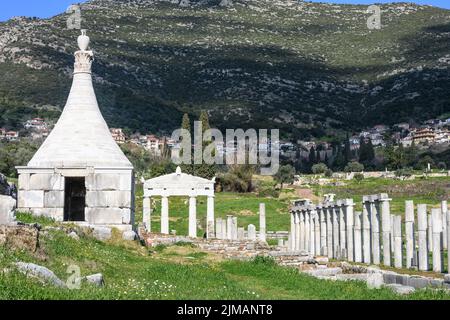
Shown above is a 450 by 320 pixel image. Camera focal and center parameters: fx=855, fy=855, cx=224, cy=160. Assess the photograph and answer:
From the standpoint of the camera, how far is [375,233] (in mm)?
29156

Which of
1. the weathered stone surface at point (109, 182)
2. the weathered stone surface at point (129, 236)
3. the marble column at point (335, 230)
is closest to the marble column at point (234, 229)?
the marble column at point (335, 230)

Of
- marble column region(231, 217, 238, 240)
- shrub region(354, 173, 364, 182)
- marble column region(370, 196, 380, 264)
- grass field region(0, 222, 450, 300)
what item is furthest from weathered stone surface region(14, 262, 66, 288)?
shrub region(354, 173, 364, 182)

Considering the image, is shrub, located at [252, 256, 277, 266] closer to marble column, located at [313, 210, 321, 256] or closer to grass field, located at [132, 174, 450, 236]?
marble column, located at [313, 210, 321, 256]

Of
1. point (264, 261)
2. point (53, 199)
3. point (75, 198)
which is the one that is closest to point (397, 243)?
point (264, 261)

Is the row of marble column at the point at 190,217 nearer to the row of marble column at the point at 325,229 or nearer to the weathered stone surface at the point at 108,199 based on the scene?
the row of marble column at the point at 325,229

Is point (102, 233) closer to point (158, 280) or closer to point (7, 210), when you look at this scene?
point (158, 280)

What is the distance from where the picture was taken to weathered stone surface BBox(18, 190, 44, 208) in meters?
31.8

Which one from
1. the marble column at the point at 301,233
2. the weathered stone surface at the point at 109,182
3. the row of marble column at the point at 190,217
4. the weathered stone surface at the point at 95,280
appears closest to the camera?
the weathered stone surface at the point at 95,280

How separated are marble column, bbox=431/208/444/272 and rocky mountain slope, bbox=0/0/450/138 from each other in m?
99.6

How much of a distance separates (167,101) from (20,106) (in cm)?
2954

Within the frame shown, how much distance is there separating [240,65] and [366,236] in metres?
135

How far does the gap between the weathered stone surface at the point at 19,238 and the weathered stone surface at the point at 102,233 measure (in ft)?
35.1
